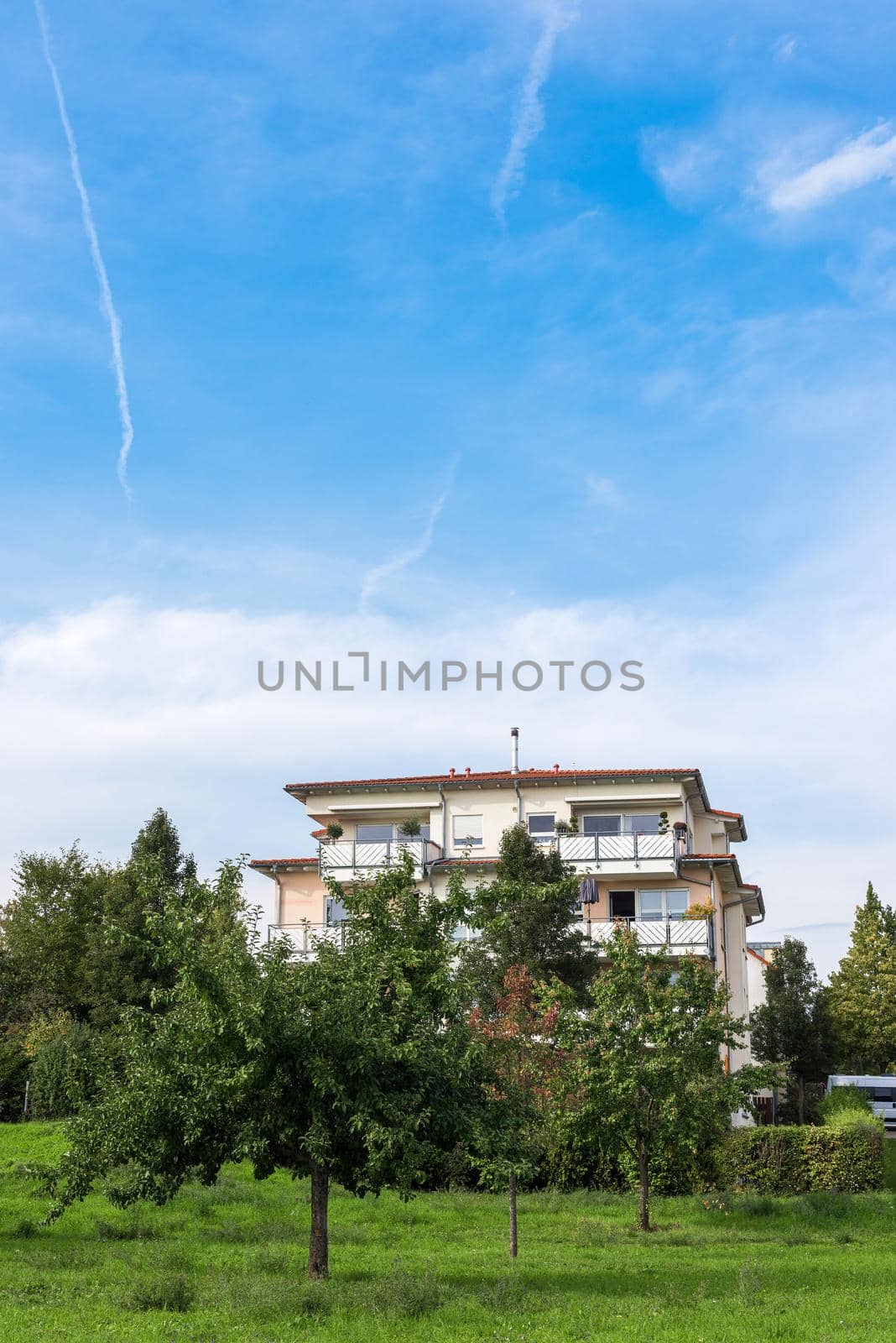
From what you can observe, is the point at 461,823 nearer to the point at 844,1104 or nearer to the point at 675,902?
the point at 675,902

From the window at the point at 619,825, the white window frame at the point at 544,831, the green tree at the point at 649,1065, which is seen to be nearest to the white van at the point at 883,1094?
the window at the point at 619,825

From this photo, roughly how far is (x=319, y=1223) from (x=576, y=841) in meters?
31.8

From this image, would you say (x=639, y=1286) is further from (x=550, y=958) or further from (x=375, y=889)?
(x=550, y=958)

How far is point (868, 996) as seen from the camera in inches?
2783

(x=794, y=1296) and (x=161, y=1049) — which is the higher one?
(x=161, y=1049)

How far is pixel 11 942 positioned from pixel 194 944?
36.6 meters

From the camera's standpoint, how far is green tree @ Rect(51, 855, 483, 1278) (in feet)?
62.4

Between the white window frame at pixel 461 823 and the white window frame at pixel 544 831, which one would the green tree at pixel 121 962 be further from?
the white window frame at pixel 544 831

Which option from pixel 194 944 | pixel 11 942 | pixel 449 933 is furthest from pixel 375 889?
pixel 11 942

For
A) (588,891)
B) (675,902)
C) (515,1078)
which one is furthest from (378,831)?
(515,1078)

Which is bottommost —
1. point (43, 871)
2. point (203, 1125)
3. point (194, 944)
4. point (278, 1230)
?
point (278, 1230)

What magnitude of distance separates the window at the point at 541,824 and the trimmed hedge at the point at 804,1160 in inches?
749

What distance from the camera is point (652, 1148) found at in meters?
30.0

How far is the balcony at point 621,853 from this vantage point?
166ft
